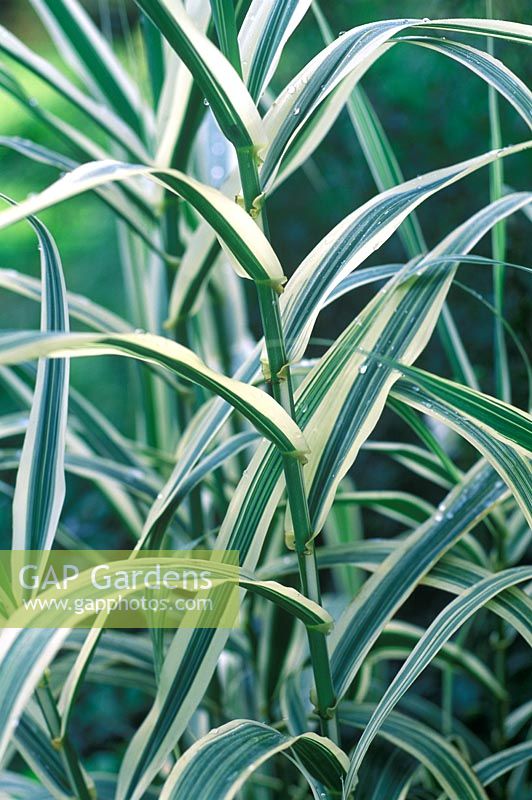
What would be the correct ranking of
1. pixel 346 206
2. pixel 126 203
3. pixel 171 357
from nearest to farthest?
pixel 171 357 → pixel 126 203 → pixel 346 206

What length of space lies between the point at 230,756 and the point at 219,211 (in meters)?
0.24

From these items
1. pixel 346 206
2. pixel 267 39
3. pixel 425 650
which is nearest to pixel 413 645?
pixel 425 650

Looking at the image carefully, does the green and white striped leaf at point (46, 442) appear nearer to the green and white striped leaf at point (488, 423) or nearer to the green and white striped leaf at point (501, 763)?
the green and white striped leaf at point (488, 423)

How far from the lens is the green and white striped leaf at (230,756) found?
31cm

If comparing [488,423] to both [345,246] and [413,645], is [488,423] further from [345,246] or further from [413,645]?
[413,645]

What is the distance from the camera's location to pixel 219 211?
A: 1.06 ft

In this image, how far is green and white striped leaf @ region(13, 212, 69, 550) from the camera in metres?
0.40

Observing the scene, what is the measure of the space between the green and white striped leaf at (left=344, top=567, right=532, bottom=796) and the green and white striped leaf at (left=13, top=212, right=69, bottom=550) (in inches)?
7.6

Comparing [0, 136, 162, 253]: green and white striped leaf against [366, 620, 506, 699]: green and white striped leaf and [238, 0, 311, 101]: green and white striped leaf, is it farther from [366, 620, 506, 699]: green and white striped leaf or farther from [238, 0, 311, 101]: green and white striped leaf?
[366, 620, 506, 699]: green and white striped leaf

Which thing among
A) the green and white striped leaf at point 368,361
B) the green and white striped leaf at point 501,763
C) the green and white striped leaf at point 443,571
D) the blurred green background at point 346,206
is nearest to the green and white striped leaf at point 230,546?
the green and white striped leaf at point 368,361

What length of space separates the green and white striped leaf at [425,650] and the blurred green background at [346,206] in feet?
1.39

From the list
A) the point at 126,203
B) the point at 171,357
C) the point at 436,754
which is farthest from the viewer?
the point at 126,203

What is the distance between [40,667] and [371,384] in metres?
0.22

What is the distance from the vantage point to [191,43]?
321 mm
